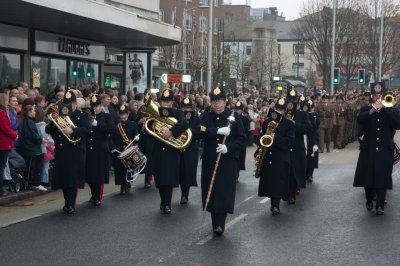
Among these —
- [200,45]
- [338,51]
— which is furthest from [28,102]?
[200,45]

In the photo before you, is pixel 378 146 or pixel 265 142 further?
pixel 378 146

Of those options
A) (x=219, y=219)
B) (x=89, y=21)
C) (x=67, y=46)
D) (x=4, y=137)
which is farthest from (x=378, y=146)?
(x=67, y=46)

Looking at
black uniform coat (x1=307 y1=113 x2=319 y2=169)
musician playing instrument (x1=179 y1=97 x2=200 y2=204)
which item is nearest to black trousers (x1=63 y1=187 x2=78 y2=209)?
musician playing instrument (x1=179 y1=97 x2=200 y2=204)

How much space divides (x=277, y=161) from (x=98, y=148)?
3077 mm

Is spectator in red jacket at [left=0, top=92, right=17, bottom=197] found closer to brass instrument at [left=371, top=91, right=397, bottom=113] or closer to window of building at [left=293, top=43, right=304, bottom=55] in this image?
brass instrument at [left=371, top=91, right=397, bottom=113]

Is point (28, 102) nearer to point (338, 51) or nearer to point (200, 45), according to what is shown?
point (338, 51)

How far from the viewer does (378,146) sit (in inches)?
484


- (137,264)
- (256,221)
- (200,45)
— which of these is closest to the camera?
(137,264)

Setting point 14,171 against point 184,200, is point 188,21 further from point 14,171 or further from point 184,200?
point 184,200

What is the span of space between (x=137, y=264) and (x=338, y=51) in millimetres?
49768

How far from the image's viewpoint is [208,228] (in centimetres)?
→ 1099

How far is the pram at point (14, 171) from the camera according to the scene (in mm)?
14062

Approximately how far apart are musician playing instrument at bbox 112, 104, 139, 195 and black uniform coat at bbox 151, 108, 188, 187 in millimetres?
2620

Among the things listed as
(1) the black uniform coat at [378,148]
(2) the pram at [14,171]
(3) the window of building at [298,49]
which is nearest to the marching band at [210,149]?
(1) the black uniform coat at [378,148]
